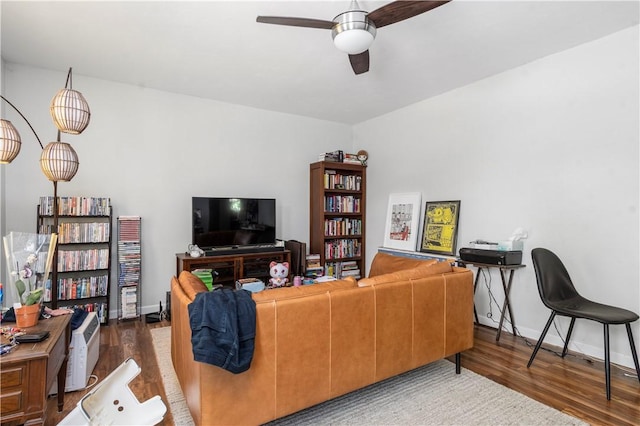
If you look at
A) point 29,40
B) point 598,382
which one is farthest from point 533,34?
point 29,40

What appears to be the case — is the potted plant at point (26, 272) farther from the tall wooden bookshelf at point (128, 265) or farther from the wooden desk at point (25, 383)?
the tall wooden bookshelf at point (128, 265)

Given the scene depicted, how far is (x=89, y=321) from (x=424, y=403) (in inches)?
94.7

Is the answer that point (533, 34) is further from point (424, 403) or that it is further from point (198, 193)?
point (198, 193)

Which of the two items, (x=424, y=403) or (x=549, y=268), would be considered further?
(x=549, y=268)

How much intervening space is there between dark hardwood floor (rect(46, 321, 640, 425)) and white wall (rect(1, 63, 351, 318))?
118cm

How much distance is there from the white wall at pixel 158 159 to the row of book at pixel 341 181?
0.42 m

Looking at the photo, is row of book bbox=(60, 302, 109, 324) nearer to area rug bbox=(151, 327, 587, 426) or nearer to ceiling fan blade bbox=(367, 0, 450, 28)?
area rug bbox=(151, 327, 587, 426)

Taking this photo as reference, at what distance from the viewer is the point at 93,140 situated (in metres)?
3.70

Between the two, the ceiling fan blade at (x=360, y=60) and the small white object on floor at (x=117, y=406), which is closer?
the small white object on floor at (x=117, y=406)

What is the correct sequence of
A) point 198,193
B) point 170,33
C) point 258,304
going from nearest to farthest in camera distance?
point 258,304
point 170,33
point 198,193

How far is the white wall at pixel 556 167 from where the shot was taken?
2.67 m

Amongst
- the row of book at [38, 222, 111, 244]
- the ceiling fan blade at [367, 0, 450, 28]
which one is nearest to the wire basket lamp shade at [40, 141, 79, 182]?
the row of book at [38, 222, 111, 244]

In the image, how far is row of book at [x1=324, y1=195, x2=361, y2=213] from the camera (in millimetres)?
5016

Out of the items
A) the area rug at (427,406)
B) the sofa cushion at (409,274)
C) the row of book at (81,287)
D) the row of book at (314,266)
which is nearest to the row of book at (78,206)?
the row of book at (81,287)
